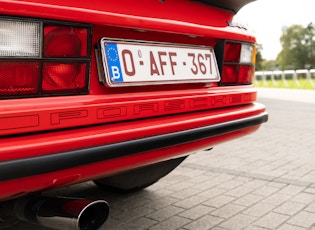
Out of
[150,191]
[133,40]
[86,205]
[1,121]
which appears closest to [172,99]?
[133,40]

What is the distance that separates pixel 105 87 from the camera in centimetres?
187

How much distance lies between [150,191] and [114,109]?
161 cm

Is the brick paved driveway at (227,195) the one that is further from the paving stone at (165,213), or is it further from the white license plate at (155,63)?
the white license plate at (155,63)

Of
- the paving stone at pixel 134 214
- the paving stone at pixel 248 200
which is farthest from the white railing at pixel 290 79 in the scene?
the paving stone at pixel 134 214

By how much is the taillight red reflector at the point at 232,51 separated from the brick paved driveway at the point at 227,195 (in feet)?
3.22

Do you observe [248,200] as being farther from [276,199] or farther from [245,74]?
[245,74]

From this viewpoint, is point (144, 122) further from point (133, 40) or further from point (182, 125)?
point (133, 40)

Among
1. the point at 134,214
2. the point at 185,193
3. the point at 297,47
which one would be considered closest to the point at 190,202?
the point at 185,193

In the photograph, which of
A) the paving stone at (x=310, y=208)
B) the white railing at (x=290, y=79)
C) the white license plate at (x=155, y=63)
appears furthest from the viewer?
the white railing at (x=290, y=79)

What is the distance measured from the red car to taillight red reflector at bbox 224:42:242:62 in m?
0.01

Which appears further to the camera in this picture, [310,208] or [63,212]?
[310,208]

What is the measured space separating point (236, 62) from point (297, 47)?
7789cm

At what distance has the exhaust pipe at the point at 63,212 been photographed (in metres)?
1.76

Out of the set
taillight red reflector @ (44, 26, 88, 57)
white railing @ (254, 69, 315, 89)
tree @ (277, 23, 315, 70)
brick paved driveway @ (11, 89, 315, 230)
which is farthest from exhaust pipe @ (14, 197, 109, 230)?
tree @ (277, 23, 315, 70)
